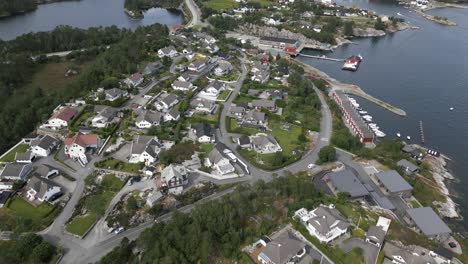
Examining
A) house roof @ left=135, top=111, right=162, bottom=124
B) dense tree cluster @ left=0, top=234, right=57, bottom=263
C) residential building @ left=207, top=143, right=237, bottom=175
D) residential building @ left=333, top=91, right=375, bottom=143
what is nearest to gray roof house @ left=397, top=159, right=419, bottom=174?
residential building @ left=333, top=91, right=375, bottom=143

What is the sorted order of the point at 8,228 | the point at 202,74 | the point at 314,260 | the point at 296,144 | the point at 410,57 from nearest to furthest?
the point at 314,260
the point at 8,228
the point at 296,144
the point at 202,74
the point at 410,57

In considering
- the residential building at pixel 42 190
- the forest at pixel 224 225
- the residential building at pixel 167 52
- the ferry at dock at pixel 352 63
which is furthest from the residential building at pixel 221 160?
the ferry at dock at pixel 352 63

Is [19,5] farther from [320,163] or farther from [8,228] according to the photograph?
[320,163]

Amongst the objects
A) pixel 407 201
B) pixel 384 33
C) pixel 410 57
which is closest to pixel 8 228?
pixel 407 201

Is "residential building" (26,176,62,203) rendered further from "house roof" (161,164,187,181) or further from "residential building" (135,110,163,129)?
"residential building" (135,110,163,129)

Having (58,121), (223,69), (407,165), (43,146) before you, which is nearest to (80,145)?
(43,146)

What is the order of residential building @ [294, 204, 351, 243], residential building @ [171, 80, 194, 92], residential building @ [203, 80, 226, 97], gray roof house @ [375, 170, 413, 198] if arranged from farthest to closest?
residential building @ [171, 80, 194, 92] → residential building @ [203, 80, 226, 97] → gray roof house @ [375, 170, 413, 198] → residential building @ [294, 204, 351, 243]

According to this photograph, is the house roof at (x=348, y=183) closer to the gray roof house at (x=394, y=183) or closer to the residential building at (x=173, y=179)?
the gray roof house at (x=394, y=183)
